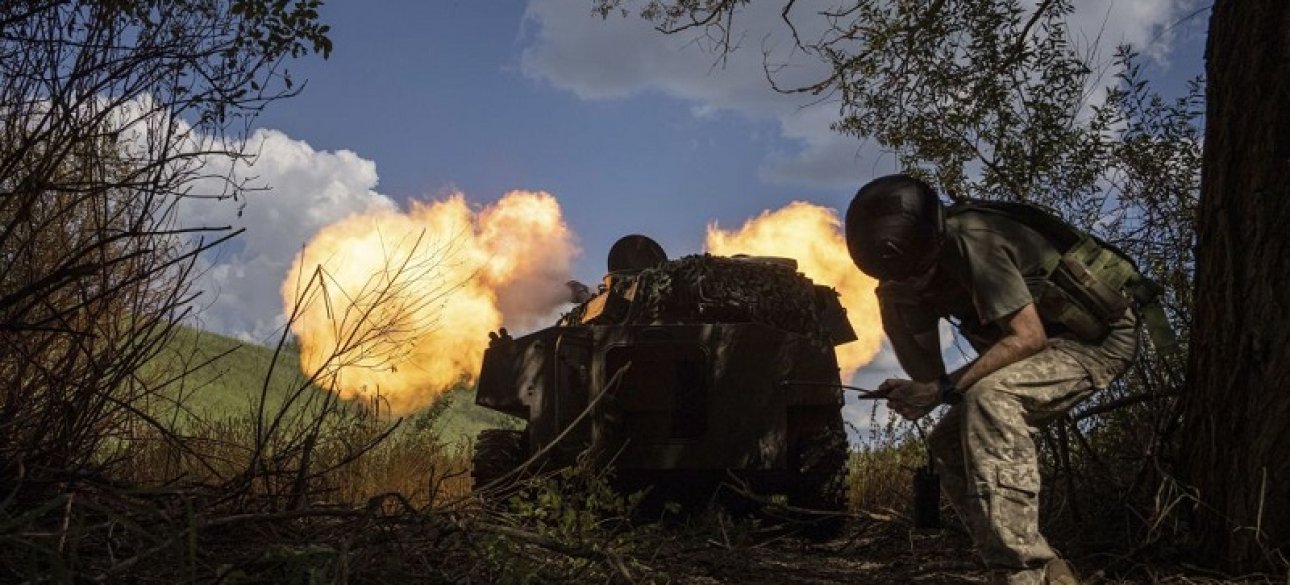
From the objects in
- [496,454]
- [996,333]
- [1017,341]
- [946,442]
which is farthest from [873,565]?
[496,454]

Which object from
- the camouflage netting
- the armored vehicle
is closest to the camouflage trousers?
the armored vehicle

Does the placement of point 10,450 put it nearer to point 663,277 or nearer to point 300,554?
point 300,554

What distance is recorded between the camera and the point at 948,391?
4.15 metres

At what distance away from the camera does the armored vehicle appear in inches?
313

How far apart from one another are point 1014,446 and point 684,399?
14.2 feet

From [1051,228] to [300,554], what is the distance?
314 cm

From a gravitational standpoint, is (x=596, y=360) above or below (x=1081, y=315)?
above

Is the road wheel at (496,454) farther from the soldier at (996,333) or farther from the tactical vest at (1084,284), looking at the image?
the tactical vest at (1084,284)

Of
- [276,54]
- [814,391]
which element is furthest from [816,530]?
[276,54]

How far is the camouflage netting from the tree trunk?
4.21 meters

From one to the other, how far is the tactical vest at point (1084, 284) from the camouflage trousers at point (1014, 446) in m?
0.16

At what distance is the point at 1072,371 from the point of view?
423cm

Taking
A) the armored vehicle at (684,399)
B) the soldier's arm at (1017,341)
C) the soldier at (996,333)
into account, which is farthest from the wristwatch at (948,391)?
the armored vehicle at (684,399)

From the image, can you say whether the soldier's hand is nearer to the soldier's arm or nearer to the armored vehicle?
the soldier's arm
